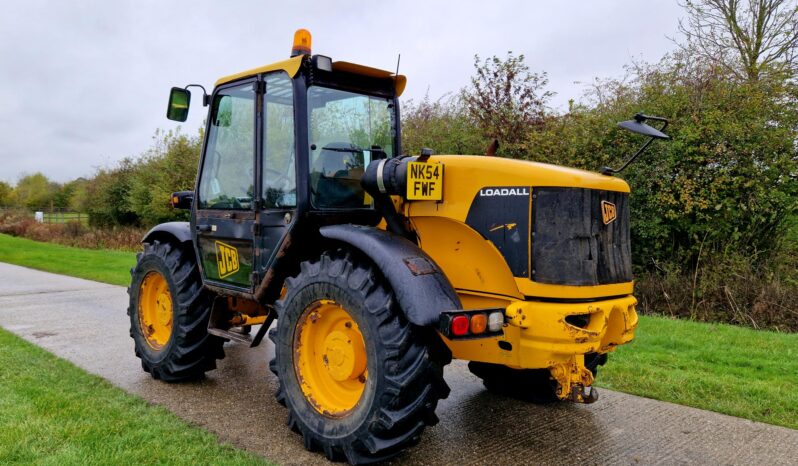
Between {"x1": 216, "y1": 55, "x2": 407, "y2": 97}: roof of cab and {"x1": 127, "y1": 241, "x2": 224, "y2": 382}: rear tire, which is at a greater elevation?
{"x1": 216, "y1": 55, "x2": 407, "y2": 97}: roof of cab

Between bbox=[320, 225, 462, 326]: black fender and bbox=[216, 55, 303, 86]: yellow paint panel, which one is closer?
bbox=[320, 225, 462, 326]: black fender

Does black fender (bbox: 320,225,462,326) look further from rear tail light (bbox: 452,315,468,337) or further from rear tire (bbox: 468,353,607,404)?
rear tire (bbox: 468,353,607,404)

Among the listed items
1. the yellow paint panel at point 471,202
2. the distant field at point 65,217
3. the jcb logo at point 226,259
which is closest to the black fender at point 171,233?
the jcb logo at point 226,259

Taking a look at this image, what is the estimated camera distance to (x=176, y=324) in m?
4.82

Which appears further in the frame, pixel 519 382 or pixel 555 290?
pixel 519 382

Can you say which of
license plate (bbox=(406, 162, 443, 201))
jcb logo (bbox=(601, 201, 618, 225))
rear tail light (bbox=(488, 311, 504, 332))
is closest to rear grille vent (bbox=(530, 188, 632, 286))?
jcb logo (bbox=(601, 201, 618, 225))

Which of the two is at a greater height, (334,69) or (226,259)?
(334,69)

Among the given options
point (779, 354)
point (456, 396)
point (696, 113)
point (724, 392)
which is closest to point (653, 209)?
point (696, 113)

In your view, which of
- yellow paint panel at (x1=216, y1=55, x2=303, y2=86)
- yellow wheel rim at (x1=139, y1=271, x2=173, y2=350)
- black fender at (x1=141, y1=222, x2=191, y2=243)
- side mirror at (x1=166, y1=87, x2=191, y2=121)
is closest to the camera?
yellow paint panel at (x1=216, y1=55, x2=303, y2=86)

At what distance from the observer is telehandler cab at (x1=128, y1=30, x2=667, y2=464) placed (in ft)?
10.6

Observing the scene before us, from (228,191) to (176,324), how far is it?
3.79ft

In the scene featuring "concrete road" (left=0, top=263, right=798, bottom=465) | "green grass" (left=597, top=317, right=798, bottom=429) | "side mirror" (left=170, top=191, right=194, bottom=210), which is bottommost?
"concrete road" (left=0, top=263, right=798, bottom=465)

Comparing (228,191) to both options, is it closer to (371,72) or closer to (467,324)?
(371,72)

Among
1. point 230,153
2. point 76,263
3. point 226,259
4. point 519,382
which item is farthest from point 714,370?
point 76,263
